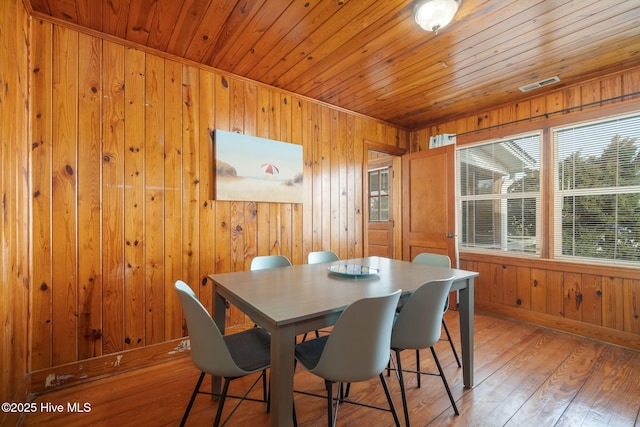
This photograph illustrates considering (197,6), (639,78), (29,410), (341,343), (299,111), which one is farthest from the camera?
(299,111)

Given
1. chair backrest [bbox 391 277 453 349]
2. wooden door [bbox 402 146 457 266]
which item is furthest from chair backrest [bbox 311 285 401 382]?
wooden door [bbox 402 146 457 266]

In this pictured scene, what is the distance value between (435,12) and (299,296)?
1892 mm

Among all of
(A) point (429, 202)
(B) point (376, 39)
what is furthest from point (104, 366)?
(A) point (429, 202)

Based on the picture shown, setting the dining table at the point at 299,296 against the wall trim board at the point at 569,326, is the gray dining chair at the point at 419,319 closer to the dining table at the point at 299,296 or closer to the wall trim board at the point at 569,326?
the dining table at the point at 299,296

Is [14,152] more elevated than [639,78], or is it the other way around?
[639,78]

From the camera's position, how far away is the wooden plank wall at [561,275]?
2.62 metres

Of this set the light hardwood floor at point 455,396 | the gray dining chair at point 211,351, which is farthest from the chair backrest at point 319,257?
the gray dining chair at point 211,351

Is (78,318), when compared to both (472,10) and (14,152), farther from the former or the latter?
(472,10)

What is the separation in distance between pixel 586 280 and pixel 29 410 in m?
4.53

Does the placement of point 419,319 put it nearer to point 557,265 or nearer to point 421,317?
point 421,317

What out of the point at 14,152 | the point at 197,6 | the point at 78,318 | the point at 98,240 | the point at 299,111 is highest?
the point at 197,6

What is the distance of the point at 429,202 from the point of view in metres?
3.76

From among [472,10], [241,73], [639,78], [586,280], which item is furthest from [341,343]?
[639,78]

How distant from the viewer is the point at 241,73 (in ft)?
8.98
